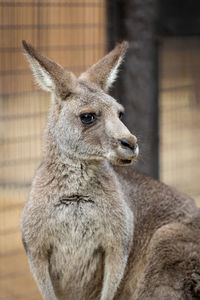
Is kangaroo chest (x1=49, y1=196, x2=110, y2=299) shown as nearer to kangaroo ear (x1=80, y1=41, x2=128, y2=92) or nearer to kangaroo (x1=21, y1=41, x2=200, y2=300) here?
kangaroo (x1=21, y1=41, x2=200, y2=300)

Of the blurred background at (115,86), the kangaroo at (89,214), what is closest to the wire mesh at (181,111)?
the blurred background at (115,86)

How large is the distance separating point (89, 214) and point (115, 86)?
2241 mm

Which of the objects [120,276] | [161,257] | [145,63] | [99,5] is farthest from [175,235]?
[99,5]

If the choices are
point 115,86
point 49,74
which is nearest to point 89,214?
point 49,74

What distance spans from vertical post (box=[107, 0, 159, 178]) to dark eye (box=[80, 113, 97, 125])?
75.8 inches

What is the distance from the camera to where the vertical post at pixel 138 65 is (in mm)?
6363

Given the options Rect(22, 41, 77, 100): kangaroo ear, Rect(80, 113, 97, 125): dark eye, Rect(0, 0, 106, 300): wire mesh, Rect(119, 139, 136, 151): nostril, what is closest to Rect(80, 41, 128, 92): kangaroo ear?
Rect(22, 41, 77, 100): kangaroo ear

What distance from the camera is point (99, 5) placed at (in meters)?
7.17

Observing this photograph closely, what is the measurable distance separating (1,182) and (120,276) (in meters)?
4.92

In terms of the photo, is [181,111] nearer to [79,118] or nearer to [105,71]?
[105,71]

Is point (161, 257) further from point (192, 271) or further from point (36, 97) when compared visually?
point (36, 97)

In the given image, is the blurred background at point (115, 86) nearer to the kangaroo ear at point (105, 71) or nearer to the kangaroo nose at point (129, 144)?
the kangaroo ear at point (105, 71)

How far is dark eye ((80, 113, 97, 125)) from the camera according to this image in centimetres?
443

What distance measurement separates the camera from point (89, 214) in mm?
4508
